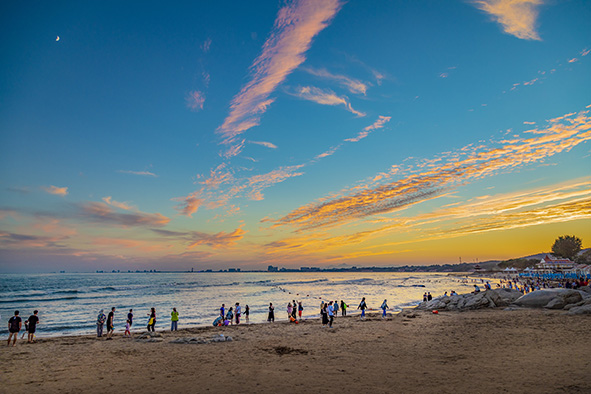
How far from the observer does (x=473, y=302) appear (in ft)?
109

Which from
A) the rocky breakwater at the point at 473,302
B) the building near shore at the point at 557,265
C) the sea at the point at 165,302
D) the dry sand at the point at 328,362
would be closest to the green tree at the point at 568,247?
the building near shore at the point at 557,265

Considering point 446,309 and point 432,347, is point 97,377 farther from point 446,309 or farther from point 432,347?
point 446,309

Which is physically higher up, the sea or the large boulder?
the large boulder

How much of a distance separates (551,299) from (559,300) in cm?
93

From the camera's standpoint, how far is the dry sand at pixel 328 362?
35.0 feet

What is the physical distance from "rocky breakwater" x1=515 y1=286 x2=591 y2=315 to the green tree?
13874 cm

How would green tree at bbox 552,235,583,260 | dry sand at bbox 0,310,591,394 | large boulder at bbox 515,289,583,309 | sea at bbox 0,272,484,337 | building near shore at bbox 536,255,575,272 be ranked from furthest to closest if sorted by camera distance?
green tree at bbox 552,235,583,260 < building near shore at bbox 536,255,575,272 < sea at bbox 0,272,484,337 < large boulder at bbox 515,289,583,309 < dry sand at bbox 0,310,591,394

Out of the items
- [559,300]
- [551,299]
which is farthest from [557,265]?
[559,300]

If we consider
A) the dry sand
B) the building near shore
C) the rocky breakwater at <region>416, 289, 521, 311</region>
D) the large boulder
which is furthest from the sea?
the building near shore

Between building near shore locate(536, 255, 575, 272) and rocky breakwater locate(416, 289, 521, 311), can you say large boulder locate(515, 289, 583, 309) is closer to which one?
rocky breakwater locate(416, 289, 521, 311)

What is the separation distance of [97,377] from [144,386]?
274 cm

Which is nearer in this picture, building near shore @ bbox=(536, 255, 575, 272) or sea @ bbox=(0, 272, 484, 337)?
sea @ bbox=(0, 272, 484, 337)

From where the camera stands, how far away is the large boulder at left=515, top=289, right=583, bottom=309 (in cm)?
2956

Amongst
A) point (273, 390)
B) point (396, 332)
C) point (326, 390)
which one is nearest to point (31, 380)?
point (273, 390)
